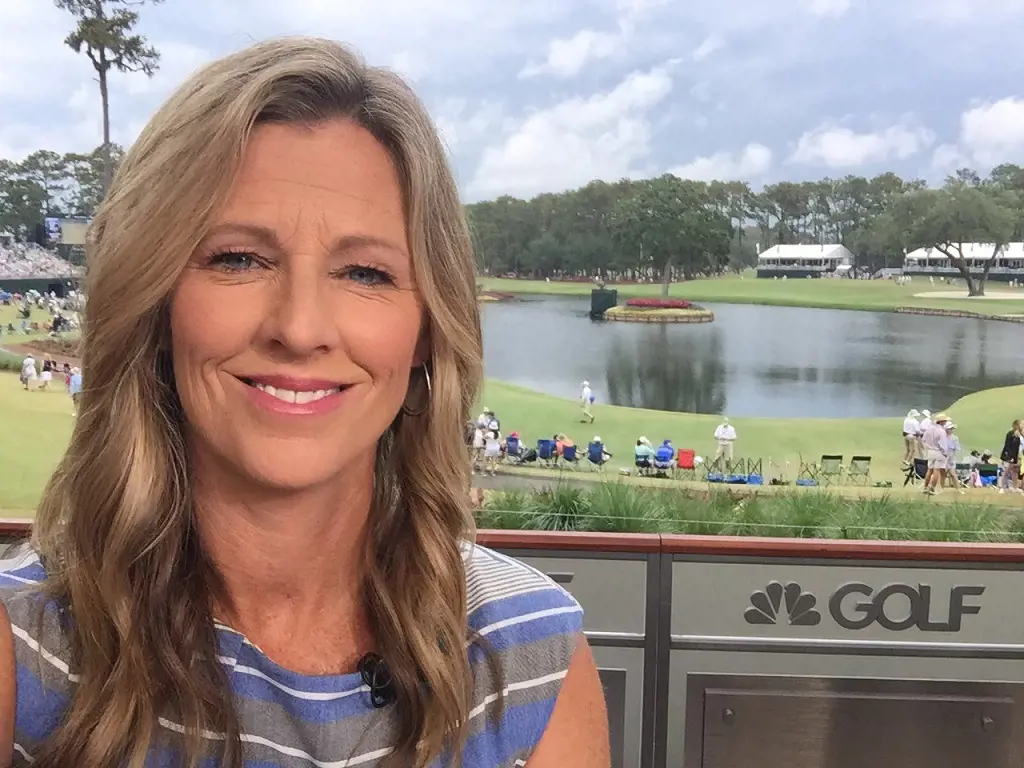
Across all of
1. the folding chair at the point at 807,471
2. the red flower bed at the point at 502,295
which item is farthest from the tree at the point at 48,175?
the folding chair at the point at 807,471

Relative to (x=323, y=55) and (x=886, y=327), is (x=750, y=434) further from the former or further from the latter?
(x=323, y=55)

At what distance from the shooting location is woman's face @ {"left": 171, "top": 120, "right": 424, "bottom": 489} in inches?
29.0

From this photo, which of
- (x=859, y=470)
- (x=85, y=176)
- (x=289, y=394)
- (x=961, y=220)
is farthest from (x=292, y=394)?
(x=961, y=220)

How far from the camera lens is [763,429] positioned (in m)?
2.44

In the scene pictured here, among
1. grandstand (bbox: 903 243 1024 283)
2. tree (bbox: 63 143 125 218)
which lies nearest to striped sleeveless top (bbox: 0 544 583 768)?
tree (bbox: 63 143 125 218)

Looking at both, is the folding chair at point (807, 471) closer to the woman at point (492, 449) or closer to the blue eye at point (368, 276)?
the woman at point (492, 449)

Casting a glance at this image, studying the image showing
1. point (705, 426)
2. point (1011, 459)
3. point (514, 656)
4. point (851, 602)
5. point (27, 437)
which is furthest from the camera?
point (27, 437)

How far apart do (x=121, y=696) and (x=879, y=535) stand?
2.03m

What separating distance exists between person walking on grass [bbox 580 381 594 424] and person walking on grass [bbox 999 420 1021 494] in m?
1.12

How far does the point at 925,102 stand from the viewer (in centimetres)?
238

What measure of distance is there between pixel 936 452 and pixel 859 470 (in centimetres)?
21

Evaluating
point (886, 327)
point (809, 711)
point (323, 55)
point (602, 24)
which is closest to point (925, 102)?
point (886, 327)

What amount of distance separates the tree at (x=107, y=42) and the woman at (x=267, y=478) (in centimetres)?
196

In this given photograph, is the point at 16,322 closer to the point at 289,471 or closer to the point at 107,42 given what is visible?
the point at 107,42
